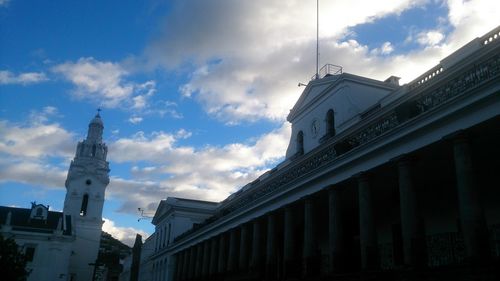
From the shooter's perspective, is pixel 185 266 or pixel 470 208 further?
pixel 185 266

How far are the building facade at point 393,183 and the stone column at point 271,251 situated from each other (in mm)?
56

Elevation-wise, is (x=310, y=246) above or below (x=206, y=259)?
below

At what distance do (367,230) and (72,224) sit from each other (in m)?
62.1

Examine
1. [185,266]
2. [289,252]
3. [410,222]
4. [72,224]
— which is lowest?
[289,252]

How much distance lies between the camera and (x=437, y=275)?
41.0 ft

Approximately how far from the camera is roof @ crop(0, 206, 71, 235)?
63250 mm

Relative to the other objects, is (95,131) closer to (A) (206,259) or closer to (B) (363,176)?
(A) (206,259)

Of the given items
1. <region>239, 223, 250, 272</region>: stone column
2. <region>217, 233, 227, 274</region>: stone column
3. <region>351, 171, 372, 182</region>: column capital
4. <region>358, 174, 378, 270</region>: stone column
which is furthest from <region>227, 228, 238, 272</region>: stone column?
<region>351, 171, 372, 182</region>: column capital

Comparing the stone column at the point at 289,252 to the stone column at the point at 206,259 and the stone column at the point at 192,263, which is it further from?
the stone column at the point at 192,263

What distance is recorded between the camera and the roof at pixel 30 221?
63250 millimetres

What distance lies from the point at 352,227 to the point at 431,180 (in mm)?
6617

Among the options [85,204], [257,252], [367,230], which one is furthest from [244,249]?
[85,204]

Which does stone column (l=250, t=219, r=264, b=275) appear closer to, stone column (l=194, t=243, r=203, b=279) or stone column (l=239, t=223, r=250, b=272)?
stone column (l=239, t=223, r=250, b=272)

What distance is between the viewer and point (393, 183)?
770 inches
